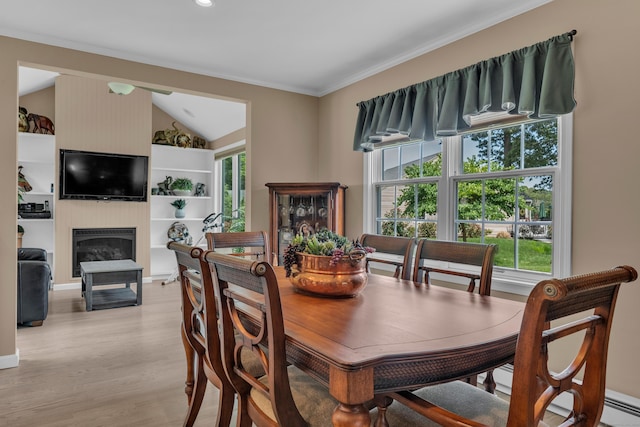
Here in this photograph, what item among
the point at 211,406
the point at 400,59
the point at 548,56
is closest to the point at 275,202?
the point at 400,59

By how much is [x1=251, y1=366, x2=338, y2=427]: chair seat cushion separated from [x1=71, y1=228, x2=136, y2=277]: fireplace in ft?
18.1

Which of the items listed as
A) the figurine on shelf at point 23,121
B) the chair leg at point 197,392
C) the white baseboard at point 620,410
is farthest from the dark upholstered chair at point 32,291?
the white baseboard at point 620,410

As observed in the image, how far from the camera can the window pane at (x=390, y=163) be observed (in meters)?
3.72

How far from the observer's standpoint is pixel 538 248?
2639 millimetres

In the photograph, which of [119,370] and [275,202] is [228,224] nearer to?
[275,202]

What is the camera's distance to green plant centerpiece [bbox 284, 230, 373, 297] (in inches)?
70.3

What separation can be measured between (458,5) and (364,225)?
6.62 feet

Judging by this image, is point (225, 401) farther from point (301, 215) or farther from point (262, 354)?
point (301, 215)

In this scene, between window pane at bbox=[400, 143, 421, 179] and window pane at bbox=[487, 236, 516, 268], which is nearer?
window pane at bbox=[487, 236, 516, 268]

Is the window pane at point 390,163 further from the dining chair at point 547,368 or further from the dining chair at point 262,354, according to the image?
the dining chair at point 547,368

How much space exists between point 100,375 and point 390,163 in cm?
287

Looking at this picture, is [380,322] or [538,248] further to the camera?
[538,248]

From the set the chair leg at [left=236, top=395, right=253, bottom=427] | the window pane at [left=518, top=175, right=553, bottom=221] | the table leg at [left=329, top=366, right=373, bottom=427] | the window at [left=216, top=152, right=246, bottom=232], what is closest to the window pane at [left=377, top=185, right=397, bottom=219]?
the window pane at [left=518, top=175, right=553, bottom=221]

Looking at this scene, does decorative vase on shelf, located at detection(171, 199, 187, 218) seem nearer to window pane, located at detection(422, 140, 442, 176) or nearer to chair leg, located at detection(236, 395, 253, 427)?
window pane, located at detection(422, 140, 442, 176)
